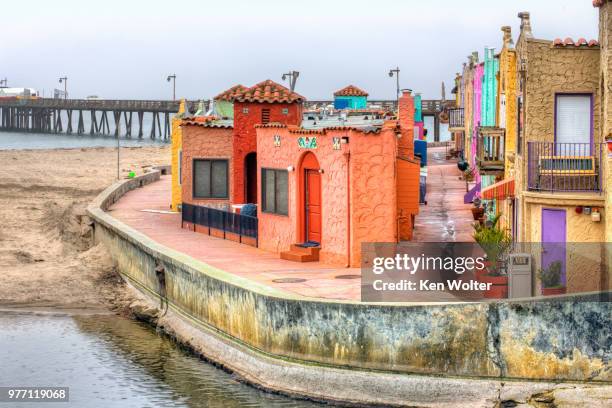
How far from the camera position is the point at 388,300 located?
2188 cm

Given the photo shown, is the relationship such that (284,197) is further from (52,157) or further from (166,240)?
(52,157)

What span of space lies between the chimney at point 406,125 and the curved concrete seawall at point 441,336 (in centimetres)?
930

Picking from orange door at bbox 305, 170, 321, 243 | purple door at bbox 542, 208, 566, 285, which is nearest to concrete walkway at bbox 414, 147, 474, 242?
orange door at bbox 305, 170, 321, 243

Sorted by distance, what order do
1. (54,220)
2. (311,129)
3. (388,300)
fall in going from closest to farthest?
(388,300) < (311,129) < (54,220)

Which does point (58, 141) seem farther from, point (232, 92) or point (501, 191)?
point (501, 191)

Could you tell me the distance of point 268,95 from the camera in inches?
1396

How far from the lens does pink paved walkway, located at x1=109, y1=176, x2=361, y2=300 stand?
81.4ft

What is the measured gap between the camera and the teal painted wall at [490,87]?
133 feet

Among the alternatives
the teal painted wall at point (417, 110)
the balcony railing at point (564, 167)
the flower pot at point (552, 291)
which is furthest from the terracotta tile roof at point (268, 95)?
the teal painted wall at point (417, 110)

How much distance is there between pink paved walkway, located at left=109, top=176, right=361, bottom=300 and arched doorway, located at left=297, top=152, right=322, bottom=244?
96 centimetres

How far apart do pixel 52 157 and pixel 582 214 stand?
67.0m

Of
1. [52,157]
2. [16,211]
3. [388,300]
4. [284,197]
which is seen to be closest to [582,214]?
[388,300]

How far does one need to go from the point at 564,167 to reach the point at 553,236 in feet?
4.96

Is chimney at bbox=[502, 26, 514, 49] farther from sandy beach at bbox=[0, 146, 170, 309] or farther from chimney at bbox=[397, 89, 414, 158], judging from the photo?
sandy beach at bbox=[0, 146, 170, 309]
